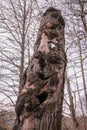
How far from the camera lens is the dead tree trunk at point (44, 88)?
87.8 inches

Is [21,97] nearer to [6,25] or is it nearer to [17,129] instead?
[17,129]

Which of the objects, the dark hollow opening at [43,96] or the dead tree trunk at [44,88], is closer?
the dead tree trunk at [44,88]

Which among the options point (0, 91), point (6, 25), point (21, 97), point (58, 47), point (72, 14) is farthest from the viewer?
point (6, 25)

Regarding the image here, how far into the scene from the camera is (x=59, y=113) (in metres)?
2.34

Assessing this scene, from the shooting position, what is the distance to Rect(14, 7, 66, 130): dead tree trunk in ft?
7.32

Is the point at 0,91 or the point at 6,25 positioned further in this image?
the point at 6,25

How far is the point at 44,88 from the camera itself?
238 cm

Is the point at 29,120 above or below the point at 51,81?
below

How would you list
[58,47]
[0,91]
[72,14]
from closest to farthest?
[58,47]
[72,14]
[0,91]

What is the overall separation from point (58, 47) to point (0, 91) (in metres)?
8.09

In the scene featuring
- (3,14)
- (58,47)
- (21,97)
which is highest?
(3,14)

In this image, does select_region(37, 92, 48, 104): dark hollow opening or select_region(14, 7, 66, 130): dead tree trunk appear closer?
select_region(14, 7, 66, 130): dead tree trunk

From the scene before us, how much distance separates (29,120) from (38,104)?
17cm

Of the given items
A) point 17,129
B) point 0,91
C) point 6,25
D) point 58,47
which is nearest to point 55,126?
point 17,129
